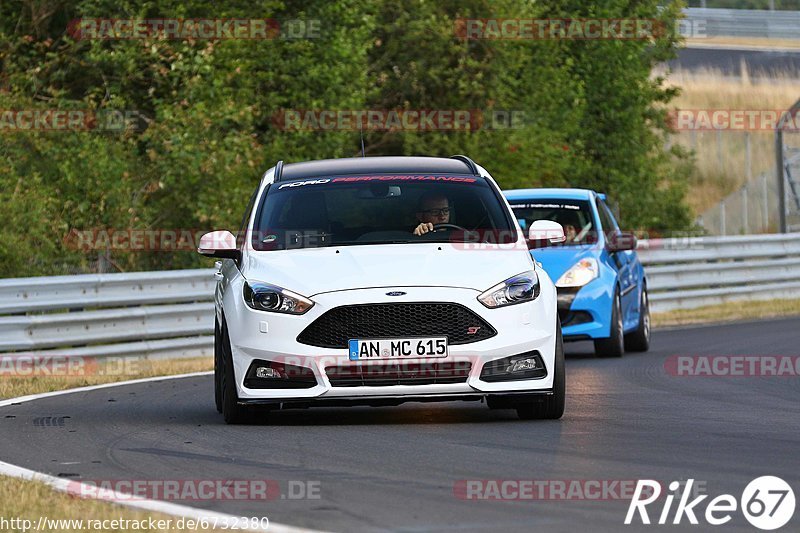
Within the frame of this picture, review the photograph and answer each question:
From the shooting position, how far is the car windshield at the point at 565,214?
58.2 feet

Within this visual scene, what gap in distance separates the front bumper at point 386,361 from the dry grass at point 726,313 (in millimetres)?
13849

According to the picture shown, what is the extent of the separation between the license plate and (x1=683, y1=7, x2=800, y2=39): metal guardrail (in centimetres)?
6257

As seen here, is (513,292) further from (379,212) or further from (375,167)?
(375,167)

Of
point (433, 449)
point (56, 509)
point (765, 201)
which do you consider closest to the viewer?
point (56, 509)

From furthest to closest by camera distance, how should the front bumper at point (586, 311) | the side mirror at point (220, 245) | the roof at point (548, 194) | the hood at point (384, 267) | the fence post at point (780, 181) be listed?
the fence post at point (780, 181) < the roof at point (548, 194) < the front bumper at point (586, 311) < the side mirror at point (220, 245) < the hood at point (384, 267)

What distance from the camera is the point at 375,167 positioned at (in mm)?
11805

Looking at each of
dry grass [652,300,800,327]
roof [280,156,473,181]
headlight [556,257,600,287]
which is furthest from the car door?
roof [280,156,473,181]

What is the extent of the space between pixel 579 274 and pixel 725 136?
141 feet

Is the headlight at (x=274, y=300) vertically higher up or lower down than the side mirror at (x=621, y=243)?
higher up

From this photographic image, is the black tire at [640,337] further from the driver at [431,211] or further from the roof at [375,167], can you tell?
the driver at [431,211]

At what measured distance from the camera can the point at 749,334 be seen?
20.7 meters

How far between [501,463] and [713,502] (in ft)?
5.22

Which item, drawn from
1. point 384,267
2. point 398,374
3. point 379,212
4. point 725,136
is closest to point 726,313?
point 379,212

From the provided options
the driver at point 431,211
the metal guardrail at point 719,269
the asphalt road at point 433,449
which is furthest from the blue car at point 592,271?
the metal guardrail at point 719,269
